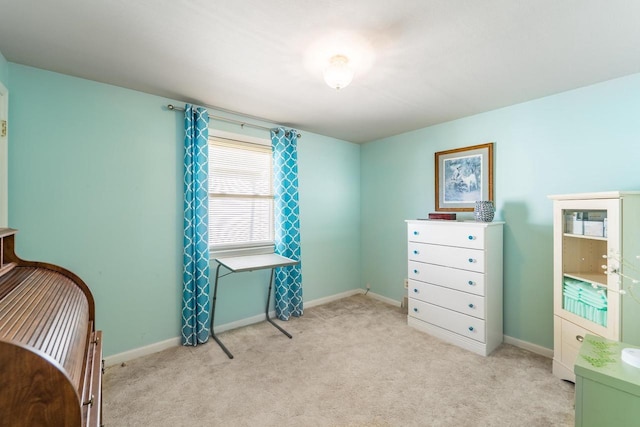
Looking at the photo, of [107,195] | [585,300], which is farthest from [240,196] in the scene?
[585,300]

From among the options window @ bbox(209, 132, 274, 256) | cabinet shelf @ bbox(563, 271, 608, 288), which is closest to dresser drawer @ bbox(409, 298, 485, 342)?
cabinet shelf @ bbox(563, 271, 608, 288)

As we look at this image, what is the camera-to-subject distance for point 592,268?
221 cm

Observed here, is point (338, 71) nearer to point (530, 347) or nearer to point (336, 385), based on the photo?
point (336, 385)

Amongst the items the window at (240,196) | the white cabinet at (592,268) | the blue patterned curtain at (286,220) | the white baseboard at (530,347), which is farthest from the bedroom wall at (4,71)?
the white baseboard at (530,347)

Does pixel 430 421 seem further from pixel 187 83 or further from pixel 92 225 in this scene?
pixel 187 83

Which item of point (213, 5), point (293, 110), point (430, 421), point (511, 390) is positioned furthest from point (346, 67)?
point (511, 390)

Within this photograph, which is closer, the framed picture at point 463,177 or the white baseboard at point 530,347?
the white baseboard at point 530,347

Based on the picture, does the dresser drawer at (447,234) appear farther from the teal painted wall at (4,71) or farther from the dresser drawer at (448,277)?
the teal painted wall at (4,71)

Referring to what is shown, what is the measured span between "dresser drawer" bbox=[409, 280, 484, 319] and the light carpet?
371 mm

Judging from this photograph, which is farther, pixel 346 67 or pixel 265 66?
pixel 265 66

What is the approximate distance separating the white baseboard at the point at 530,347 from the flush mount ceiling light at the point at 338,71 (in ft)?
9.57

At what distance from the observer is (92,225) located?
90.1 inches

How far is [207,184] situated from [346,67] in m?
1.73

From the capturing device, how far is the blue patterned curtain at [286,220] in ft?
10.9
